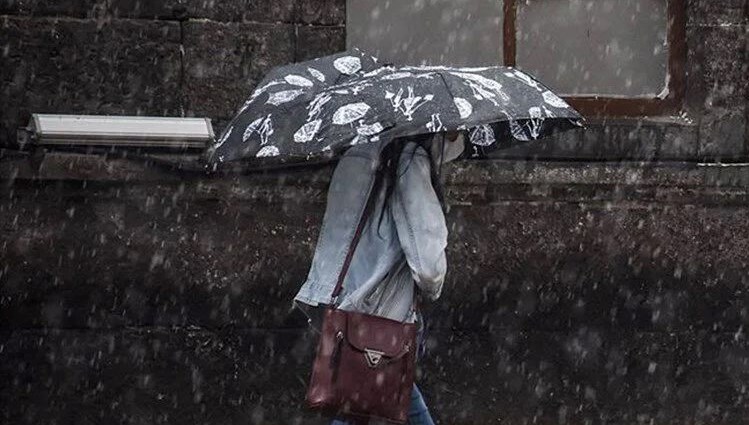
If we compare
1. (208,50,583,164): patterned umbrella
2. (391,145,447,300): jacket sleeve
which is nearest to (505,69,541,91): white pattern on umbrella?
(208,50,583,164): patterned umbrella

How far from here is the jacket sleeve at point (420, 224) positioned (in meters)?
4.98

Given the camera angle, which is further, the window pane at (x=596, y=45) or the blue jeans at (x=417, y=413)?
the window pane at (x=596, y=45)

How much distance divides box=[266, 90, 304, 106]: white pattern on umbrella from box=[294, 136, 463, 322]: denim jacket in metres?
0.29

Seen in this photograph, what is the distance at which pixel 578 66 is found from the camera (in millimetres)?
7750

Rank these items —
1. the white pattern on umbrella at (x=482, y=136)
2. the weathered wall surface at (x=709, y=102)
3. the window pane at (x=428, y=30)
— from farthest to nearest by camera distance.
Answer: the weathered wall surface at (x=709, y=102), the window pane at (x=428, y=30), the white pattern on umbrella at (x=482, y=136)

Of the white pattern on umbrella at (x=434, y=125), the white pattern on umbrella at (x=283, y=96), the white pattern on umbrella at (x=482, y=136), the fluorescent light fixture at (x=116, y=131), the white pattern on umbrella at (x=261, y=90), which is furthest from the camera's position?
the fluorescent light fixture at (x=116, y=131)

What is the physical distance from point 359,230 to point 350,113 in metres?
0.46

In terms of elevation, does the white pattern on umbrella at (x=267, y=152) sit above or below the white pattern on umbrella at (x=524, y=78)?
below

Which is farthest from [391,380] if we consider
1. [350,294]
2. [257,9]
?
[257,9]

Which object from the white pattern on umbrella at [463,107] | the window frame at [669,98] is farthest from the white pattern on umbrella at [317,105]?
the window frame at [669,98]

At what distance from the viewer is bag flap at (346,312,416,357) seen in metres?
4.99

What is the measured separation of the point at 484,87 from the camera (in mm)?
5117

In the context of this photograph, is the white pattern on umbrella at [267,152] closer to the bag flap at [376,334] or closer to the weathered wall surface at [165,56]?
the bag flap at [376,334]

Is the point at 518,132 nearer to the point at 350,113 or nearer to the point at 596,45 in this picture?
the point at 350,113
